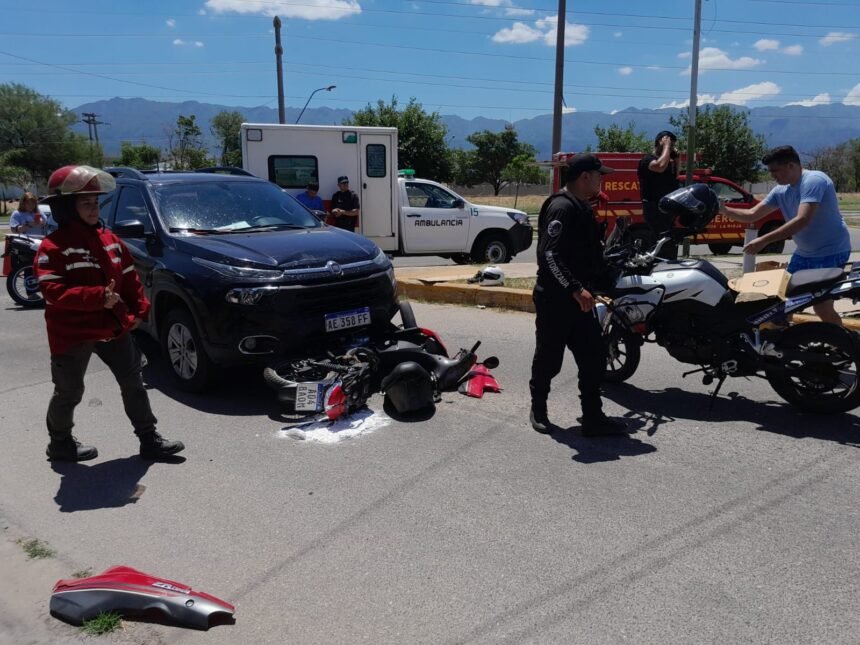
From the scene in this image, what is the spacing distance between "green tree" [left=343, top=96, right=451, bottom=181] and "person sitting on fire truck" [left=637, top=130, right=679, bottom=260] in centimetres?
3211

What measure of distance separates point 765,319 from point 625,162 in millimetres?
11311

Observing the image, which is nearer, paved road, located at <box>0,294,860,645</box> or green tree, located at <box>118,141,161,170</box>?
paved road, located at <box>0,294,860,645</box>

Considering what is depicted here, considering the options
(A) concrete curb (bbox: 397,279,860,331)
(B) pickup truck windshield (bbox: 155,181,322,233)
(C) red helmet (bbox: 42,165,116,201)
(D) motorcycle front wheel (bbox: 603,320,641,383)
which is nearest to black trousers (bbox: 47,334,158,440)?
(C) red helmet (bbox: 42,165,116,201)

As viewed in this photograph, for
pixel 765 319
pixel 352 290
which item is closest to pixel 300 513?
pixel 352 290

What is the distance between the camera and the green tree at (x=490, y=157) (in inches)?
2886

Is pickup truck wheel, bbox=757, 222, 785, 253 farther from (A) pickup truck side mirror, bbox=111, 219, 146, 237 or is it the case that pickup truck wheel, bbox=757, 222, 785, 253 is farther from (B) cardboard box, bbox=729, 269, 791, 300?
(A) pickup truck side mirror, bbox=111, 219, 146, 237

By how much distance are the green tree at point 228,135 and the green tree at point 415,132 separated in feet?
44.8

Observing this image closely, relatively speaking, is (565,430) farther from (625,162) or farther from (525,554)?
(625,162)

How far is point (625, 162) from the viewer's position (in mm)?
15742

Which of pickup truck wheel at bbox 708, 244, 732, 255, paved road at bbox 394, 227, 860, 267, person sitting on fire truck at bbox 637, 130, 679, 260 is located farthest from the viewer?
pickup truck wheel at bbox 708, 244, 732, 255

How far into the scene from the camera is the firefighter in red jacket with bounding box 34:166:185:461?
164 inches

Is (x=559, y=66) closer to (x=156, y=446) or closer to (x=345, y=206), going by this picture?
(x=345, y=206)

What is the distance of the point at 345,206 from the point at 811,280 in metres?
9.24

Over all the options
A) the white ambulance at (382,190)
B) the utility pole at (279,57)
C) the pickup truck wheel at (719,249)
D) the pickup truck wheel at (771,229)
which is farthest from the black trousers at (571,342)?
the utility pole at (279,57)
